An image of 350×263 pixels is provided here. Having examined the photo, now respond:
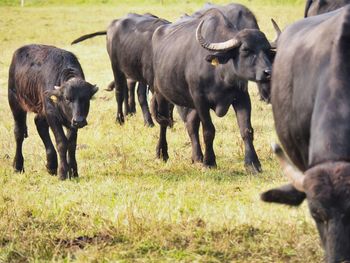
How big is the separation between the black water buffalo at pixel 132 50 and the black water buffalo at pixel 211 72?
1.55 m

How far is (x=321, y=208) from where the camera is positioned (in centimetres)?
402

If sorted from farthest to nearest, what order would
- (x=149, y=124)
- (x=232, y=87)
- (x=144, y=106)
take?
(x=144, y=106), (x=149, y=124), (x=232, y=87)

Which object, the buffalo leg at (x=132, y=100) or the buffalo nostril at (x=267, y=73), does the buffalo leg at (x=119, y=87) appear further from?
the buffalo nostril at (x=267, y=73)

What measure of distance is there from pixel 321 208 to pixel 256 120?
9296 millimetres

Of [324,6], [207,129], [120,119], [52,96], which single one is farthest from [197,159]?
[120,119]

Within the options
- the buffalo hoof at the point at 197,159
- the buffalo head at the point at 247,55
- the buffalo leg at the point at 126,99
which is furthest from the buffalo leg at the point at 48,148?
the buffalo leg at the point at 126,99

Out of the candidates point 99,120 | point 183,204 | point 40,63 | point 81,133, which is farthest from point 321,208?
point 99,120

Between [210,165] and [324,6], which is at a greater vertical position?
[324,6]

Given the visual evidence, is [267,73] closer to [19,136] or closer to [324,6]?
[324,6]

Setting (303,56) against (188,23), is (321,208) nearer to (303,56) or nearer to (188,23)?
(303,56)

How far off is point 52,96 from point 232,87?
7.16 feet

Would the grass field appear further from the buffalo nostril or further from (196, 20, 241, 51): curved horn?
(196, 20, 241, 51): curved horn

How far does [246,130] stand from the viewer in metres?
9.27

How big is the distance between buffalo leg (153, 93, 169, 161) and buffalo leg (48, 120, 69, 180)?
168 centimetres
